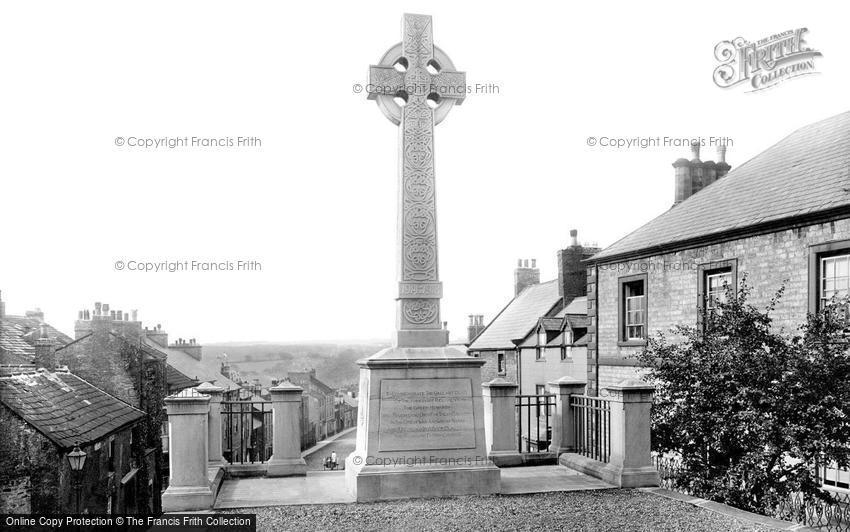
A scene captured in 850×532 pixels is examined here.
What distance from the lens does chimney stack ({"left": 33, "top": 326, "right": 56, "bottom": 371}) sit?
20453 mm

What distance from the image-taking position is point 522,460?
10.7 metres

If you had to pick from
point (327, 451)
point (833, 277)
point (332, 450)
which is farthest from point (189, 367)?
point (833, 277)

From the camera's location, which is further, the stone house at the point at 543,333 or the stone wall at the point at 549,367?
the stone house at the point at 543,333

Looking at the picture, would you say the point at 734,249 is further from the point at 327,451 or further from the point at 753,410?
the point at 327,451

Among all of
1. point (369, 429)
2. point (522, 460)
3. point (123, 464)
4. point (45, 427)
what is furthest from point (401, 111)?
point (123, 464)

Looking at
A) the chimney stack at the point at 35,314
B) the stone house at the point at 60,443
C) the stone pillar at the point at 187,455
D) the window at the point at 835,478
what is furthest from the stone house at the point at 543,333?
the stone pillar at the point at 187,455

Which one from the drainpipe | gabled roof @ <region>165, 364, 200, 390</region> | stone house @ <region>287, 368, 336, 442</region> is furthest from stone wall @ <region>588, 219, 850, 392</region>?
stone house @ <region>287, 368, 336, 442</region>

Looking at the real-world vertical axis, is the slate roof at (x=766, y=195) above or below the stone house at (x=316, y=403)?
above

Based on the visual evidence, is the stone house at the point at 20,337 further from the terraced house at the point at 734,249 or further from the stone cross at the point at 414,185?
the terraced house at the point at 734,249

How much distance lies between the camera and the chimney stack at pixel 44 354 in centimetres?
2045

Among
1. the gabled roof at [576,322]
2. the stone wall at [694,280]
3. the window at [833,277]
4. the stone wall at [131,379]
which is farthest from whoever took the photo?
the gabled roof at [576,322]

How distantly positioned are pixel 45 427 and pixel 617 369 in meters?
14.3

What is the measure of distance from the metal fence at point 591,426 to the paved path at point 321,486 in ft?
1.71

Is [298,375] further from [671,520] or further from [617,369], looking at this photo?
[671,520]
